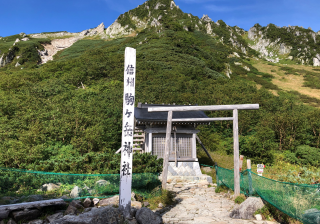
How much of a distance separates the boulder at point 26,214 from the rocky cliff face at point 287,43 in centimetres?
10377

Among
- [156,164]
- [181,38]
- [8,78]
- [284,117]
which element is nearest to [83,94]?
[8,78]

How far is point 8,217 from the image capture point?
498cm

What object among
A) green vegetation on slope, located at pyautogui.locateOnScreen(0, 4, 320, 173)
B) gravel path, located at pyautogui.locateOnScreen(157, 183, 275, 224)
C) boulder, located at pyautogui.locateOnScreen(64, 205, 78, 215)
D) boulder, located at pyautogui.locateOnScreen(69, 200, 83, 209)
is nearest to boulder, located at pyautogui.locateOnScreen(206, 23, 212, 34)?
green vegetation on slope, located at pyautogui.locateOnScreen(0, 4, 320, 173)

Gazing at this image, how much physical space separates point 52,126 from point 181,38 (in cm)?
4972

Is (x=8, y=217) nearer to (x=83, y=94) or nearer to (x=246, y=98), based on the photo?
(x=83, y=94)

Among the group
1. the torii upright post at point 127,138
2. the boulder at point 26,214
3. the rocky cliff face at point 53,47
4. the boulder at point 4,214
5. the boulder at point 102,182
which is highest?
the rocky cliff face at point 53,47

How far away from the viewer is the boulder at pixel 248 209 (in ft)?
19.9

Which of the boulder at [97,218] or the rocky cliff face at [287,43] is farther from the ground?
the rocky cliff face at [287,43]

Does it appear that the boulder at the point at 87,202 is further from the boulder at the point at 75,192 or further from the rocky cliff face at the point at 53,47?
the rocky cliff face at the point at 53,47

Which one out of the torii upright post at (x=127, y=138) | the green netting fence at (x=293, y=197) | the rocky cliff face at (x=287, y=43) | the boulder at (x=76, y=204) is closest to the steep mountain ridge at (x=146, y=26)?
the rocky cliff face at (x=287, y=43)

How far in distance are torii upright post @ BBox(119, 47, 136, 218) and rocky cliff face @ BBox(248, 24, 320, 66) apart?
101 m

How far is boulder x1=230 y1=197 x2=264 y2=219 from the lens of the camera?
6.07 m

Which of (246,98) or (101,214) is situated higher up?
(246,98)

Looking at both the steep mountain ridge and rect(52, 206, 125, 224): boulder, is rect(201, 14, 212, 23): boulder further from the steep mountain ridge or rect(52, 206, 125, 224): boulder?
rect(52, 206, 125, 224): boulder
